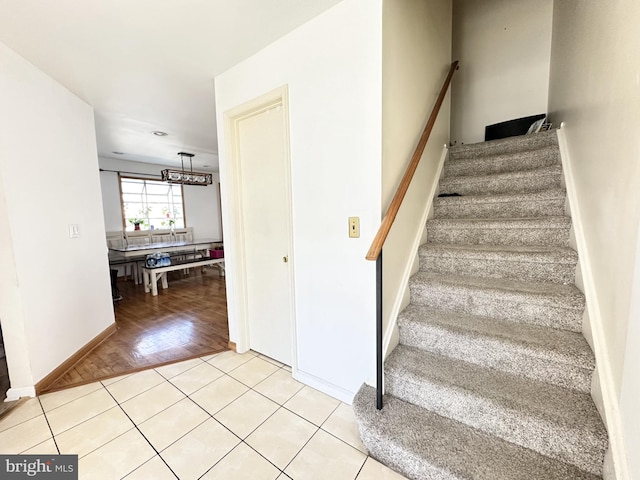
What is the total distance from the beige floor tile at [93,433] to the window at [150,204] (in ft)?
16.6

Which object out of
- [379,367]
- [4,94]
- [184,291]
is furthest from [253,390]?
[184,291]

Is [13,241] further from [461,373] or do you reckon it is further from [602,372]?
[602,372]

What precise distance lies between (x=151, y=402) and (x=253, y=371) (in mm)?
715

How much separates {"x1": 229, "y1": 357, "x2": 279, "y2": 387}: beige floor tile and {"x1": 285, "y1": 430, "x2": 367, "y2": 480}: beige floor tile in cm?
74

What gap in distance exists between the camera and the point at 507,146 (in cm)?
247

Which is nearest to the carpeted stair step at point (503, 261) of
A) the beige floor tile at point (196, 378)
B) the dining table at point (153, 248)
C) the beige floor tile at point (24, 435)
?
the beige floor tile at point (196, 378)

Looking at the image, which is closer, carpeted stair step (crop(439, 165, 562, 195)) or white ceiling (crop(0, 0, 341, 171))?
white ceiling (crop(0, 0, 341, 171))

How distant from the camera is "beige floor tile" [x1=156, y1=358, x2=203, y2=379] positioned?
2154mm

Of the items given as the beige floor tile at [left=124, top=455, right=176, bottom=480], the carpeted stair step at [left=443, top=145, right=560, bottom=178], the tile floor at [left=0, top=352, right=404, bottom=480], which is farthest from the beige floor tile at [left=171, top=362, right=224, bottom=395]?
the carpeted stair step at [left=443, top=145, right=560, bottom=178]

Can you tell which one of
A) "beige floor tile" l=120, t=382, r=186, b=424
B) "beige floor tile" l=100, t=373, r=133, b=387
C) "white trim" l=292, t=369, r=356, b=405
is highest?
"white trim" l=292, t=369, r=356, b=405

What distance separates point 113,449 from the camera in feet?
4.72

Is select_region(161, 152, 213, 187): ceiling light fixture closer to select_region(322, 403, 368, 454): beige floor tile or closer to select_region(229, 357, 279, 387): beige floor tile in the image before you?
select_region(229, 357, 279, 387): beige floor tile

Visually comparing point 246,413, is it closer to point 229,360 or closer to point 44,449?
point 229,360

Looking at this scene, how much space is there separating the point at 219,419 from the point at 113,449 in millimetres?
547
